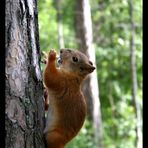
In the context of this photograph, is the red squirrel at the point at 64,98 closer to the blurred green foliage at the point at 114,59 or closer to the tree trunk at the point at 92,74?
the tree trunk at the point at 92,74

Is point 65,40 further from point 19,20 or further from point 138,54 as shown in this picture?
point 19,20

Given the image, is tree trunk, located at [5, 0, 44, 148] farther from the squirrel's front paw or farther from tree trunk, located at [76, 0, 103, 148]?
tree trunk, located at [76, 0, 103, 148]

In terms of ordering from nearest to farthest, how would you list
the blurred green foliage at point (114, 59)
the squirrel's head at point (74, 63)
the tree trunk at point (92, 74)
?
the squirrel's head at point (74, 63) < the tree trunk at point (92, 74) < the blurred green foliage at point (114, 59)

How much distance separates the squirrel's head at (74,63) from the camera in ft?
12.1

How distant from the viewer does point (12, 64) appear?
256 cm

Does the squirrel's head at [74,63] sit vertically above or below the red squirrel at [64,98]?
above

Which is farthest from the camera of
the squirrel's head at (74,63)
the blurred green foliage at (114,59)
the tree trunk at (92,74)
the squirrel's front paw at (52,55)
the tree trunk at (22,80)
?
the blurred green foliage at (114,59)

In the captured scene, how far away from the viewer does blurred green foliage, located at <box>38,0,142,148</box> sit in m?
11.2

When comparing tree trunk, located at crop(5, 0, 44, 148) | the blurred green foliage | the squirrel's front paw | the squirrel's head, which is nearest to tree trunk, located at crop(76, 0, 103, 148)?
the blurred green foliage

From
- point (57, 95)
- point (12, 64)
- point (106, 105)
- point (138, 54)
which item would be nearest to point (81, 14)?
point (138, 54)

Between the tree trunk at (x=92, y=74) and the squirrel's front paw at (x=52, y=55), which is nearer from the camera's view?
the squirrel's front paw at (x=52, y=55)

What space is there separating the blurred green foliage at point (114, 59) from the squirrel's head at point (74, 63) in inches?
272

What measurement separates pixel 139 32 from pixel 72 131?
8878 millimetres

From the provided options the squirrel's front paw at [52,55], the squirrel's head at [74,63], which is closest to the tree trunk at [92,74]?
the squirrel's head at [74,63]
